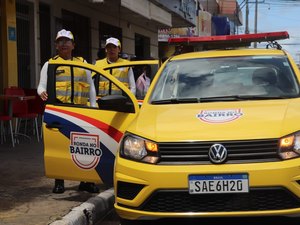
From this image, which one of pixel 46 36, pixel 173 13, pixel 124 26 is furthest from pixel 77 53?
pixel 173 13

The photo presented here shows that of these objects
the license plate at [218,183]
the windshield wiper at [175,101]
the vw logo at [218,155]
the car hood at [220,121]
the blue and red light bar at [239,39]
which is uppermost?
the blue and red light bar at [239,39]

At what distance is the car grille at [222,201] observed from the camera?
4004 millimetres

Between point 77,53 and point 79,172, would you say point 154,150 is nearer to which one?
point 79,172

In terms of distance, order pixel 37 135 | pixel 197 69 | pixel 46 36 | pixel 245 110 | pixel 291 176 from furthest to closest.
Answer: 1. pixel 46 36
2. pixel 37 135
3. pixel 197 69
4. pixel 245 110
5. pixel 291 176

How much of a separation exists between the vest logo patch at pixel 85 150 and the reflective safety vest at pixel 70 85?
0.76 m

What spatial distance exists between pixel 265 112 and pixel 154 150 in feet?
3.35

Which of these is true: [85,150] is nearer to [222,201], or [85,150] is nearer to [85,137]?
[85,137]

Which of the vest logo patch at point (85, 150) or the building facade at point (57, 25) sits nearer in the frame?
the vest logo patch at point (85, 150)

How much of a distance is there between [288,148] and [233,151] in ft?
1.40

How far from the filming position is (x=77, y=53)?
1555 cm

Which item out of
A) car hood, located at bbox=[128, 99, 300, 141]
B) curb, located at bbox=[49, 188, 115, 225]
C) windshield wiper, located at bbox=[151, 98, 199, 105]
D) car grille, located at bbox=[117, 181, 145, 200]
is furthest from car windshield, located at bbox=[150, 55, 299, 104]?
curb, located at bbox=[49, 188, 115, 225]

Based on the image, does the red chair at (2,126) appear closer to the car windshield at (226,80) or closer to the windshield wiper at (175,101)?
the car windshield at (226,80)

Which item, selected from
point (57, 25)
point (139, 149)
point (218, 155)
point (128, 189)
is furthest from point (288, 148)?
point (57, 25)

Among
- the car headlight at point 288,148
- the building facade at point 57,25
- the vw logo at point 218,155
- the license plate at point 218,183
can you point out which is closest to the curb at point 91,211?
the license plate at point 218,183
